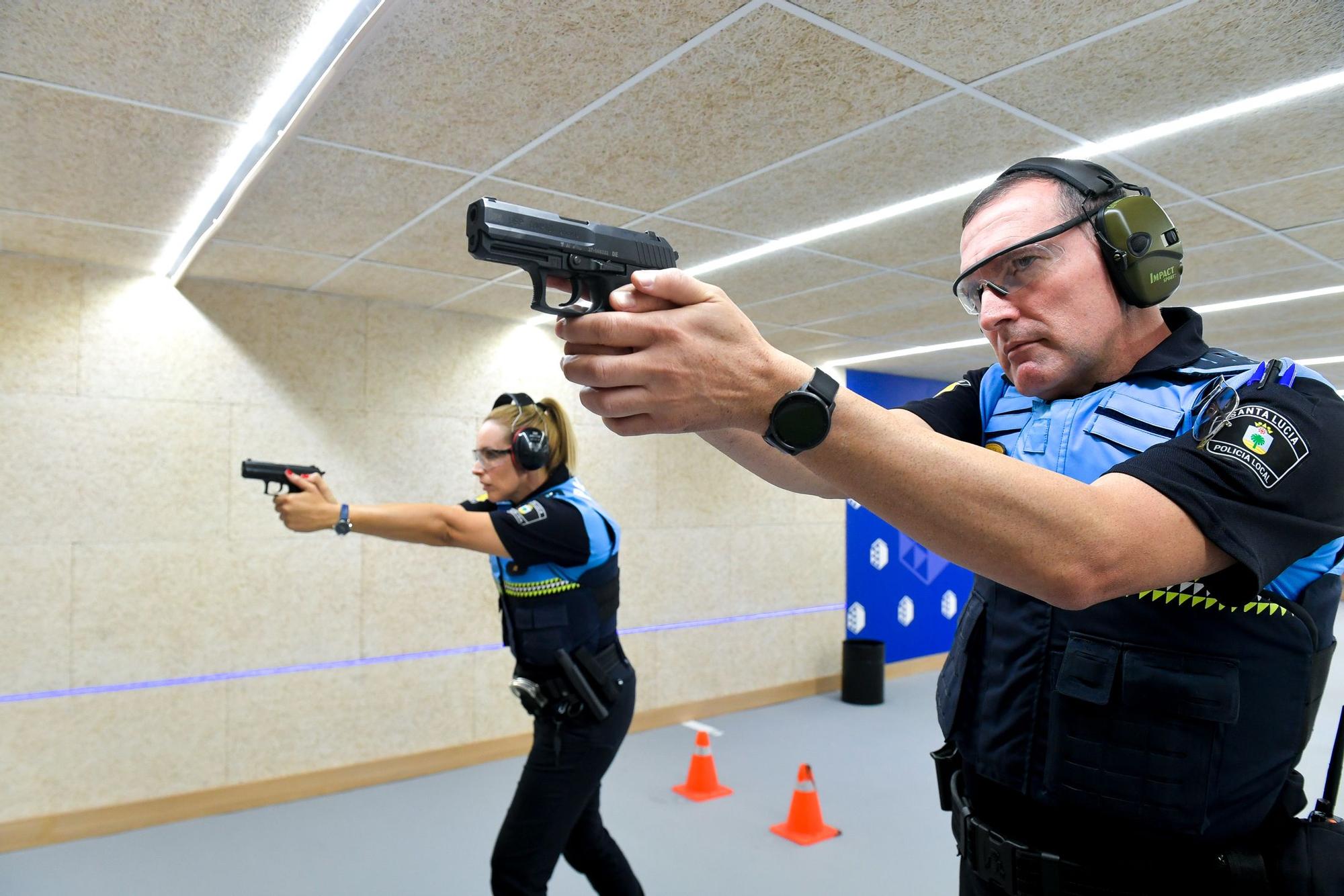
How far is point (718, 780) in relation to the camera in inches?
166

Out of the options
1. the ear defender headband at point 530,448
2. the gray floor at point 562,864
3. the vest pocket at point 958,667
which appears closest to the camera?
the vest pocket at point 958,667

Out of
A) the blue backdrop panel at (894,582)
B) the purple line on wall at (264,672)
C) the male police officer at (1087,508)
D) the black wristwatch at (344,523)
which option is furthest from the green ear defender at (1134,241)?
the blue backdrop panel at (894,582)

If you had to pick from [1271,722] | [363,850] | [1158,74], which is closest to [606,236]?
[1271,722]

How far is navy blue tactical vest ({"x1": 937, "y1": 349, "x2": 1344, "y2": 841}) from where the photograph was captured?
2.94 feet

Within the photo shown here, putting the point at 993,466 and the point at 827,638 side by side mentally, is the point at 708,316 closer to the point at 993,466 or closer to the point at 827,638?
the point at 993,466

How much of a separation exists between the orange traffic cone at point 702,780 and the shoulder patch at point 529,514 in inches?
87.1

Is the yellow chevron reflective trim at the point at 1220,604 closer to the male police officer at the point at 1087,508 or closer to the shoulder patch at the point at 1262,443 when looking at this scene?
the male police officer at the point at 1087,508

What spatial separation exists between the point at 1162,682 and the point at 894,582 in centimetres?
630

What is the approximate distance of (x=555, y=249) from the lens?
84 centimetres

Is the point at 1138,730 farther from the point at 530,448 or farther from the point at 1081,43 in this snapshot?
the point at 530,448

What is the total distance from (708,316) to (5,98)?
2.31 metres

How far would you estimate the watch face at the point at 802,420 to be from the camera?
2.03 feet

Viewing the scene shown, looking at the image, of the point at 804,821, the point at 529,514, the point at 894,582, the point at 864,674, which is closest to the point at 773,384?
the point at 529,514

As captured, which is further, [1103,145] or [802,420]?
[1103,145]
